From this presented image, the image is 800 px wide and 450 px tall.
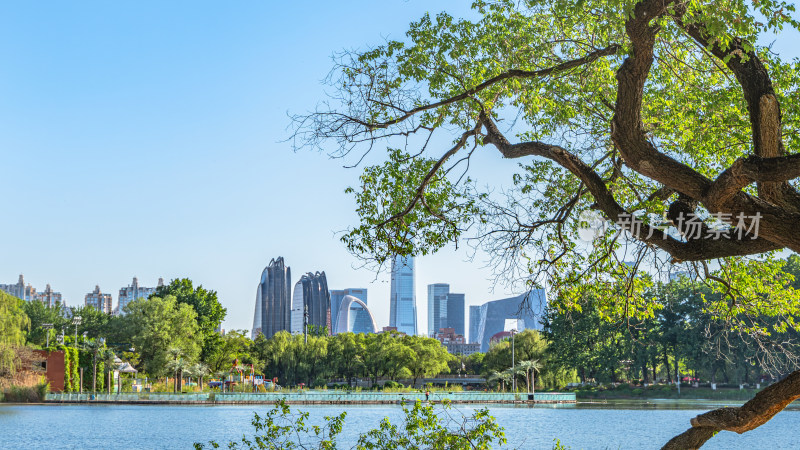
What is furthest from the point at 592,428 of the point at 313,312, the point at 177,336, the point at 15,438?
the point at 313,312

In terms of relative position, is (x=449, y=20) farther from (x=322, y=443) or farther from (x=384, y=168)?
(x=322, y=443)

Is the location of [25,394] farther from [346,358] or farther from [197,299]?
[346,358]

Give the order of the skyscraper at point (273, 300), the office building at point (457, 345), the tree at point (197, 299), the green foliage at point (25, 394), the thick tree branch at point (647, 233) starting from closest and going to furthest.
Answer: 1. the thick tree branch at point (647, 233)
2. the green foliage at point (25, 394)
3. the tree at point (197, 299)
4. the skyscraper at point (273, 300)
5. the office building at point (457, 345)

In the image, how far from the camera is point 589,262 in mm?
7656

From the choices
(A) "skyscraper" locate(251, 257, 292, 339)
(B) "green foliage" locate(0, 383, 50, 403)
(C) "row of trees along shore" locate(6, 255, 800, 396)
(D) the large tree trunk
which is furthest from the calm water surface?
(A) "skyscraper" locate(251, 257, 292, 339)

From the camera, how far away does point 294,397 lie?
136 feet

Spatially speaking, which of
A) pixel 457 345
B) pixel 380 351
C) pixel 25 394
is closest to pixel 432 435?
pixel 25 394

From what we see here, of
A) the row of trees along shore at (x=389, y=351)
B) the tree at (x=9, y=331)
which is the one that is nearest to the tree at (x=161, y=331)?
the row of trees along shore at (x=389, y=351)

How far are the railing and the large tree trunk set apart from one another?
108 ft

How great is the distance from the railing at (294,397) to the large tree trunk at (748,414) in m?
32.8

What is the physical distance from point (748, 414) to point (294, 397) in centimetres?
3795

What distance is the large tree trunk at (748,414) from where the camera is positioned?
5.23 meters

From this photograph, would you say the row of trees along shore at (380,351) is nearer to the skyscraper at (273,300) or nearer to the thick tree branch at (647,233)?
the thick tree branch at (647,233)

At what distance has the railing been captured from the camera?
3969 cm
